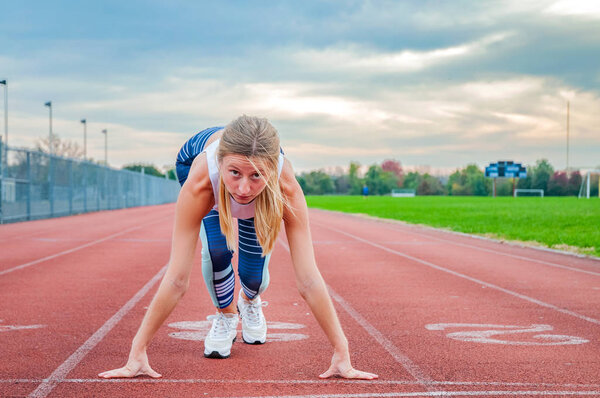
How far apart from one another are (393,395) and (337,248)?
10125 mm

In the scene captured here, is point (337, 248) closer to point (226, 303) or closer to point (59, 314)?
point (59, 314)

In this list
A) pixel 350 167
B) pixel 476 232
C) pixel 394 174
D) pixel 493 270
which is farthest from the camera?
pixel 350 167

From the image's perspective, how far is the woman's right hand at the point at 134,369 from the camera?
158 inches

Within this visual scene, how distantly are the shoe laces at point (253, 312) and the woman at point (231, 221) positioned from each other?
434 mm

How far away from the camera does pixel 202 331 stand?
5.68 m

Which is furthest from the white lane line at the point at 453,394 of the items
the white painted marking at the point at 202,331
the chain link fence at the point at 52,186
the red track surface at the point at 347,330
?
the chain link fence at the point at 52,186

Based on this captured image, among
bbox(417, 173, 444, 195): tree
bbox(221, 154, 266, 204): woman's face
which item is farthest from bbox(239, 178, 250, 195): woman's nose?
bbox(417, 173, 444, 195): tree

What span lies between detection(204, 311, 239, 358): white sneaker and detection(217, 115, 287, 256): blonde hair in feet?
3.87

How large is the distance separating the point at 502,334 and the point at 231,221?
9.95 ft

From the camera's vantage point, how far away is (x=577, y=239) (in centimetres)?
1555

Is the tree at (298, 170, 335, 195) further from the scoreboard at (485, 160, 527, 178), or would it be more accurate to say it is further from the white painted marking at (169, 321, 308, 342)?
the white painted marking at (169, 321, 308, 342)

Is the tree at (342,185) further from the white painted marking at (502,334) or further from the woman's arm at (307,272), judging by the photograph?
the woman's arm at (307,272)

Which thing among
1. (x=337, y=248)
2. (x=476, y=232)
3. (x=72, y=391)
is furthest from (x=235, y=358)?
(x=476, y=232)

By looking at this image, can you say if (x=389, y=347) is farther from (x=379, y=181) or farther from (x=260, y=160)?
(x=379, y=181)
